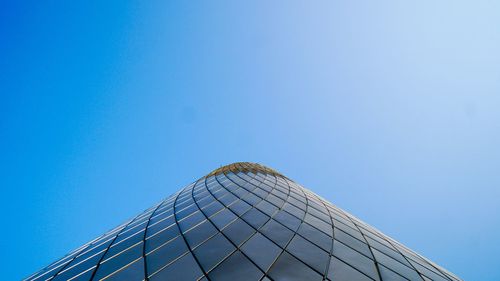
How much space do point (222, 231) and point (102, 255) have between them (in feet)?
16.8

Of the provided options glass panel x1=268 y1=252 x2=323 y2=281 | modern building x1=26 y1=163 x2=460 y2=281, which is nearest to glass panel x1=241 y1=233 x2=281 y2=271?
modern building x1=26 y1=163 x2=460 y2=281

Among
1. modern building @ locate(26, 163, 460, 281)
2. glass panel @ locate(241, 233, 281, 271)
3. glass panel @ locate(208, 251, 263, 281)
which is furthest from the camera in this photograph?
glass panel @ locate(241, 233, 281, 271)

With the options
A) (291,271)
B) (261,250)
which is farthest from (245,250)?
(291,271)

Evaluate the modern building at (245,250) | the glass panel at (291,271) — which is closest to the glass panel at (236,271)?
the modern building at (245,250)

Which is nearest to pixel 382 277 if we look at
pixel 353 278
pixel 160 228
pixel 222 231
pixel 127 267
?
pixel 353 278

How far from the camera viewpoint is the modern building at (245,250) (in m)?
7.43

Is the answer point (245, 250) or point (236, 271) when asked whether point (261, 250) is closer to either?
point (245, 250)

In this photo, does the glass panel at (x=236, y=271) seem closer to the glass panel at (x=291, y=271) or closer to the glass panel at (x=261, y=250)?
the glass panel at (x=261, y=250)

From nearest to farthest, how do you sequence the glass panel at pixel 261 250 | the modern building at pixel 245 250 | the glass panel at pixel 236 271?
the glass panel at pixel 236 271 < the modern building at pixel 245 250 < the glass panel at pixel 261 250

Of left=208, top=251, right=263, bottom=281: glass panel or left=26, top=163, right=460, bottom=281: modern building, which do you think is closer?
left=208, top=251, right=263, bottom=281: glass panel

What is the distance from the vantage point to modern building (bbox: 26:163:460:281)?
7.43 metres

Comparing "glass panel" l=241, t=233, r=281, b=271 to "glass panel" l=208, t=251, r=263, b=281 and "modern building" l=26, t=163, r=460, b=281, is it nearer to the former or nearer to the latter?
"modern building" l=26, t=163, r=460, b=281

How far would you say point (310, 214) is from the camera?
12.4 m

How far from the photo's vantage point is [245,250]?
8305 millimetres
